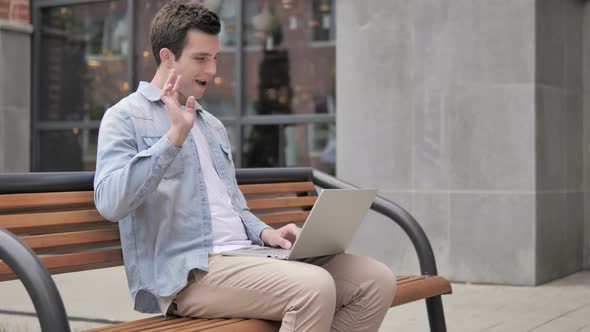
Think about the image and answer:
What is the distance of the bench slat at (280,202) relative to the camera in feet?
13.9

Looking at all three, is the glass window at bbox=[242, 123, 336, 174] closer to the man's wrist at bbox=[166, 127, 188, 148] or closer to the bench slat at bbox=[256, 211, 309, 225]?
the bench slat at bbox=[256, 211, 309, 225]

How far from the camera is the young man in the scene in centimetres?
295

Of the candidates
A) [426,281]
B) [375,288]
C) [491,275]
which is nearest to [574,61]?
[491,275]

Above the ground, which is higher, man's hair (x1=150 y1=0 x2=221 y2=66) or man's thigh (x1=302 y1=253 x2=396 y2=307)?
man's hair (x1=150 y1=0 x2=221 y2=66)

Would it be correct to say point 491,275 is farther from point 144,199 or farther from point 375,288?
point 144,199

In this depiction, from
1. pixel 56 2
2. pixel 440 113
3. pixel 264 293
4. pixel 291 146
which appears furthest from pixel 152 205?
pixel 56 2

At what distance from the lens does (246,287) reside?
9.91 feet

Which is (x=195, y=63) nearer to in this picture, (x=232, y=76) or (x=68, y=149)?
(x=232, y=76)

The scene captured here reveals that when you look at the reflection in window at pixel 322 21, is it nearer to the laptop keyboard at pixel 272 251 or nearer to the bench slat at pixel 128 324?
the laptop keyboard at pixel 272 251

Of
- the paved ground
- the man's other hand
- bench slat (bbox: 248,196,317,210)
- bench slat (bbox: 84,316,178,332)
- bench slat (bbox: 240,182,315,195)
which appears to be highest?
bench slat (bbox: 240,182,315,195)

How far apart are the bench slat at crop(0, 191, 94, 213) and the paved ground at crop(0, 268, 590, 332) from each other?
256 centimetres

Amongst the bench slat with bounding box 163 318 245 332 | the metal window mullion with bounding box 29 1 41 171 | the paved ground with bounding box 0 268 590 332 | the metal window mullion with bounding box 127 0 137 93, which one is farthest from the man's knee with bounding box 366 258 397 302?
the metal window mullion with bounding box 29 1 41 171

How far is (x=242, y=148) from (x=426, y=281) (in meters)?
5.75

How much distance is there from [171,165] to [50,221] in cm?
46
